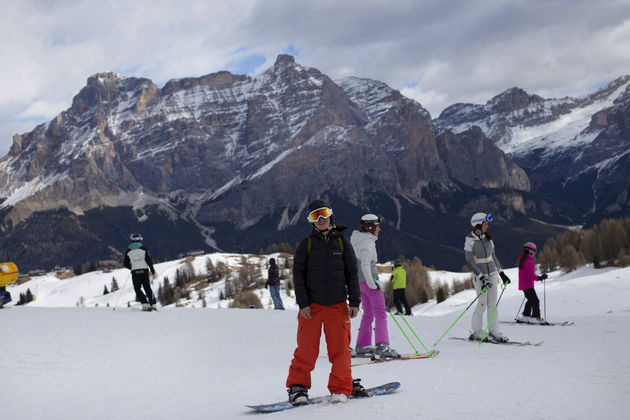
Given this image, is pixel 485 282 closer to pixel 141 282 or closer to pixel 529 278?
pixel 529 278

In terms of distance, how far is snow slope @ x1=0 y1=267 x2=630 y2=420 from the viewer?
21.7 feet

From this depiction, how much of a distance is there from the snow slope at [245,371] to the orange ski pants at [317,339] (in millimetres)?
633

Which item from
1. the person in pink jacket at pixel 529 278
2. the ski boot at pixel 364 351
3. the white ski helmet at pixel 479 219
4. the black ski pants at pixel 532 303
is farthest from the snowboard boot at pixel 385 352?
the black ski pants at pixel 532 303

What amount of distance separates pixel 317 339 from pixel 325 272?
96 centimetres

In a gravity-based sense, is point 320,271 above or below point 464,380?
above

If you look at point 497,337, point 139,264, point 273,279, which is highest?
point 139,264

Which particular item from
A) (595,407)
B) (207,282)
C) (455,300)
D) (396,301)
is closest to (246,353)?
(595,407)

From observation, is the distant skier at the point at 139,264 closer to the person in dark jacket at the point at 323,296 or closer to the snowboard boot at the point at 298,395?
the person in dark jacket at the point at 323,296

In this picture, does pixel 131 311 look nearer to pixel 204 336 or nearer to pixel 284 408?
pixel 204 336

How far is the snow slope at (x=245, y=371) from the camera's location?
6.62m

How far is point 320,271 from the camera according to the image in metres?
7.34

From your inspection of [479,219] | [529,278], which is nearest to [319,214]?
[479,219]

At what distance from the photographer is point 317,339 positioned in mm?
7418

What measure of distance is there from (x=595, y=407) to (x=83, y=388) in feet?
26.5
